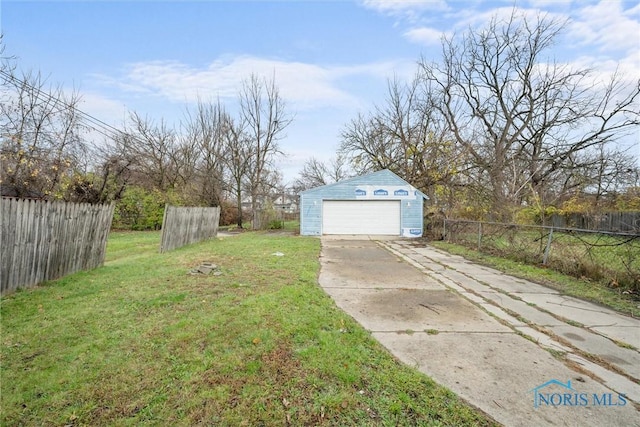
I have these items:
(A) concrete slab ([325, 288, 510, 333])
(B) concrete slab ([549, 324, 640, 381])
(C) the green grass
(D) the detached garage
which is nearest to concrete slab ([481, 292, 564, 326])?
(B) concrete slab ([549, 324, 640, 381])

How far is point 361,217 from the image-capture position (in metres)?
14.6

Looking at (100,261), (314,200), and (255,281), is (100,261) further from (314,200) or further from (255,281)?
(314,200)

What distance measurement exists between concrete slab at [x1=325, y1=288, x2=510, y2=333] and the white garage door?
9671 mm

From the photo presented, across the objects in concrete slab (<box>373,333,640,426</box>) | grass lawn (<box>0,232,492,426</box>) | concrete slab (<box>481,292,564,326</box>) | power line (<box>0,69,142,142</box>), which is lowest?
concrete slab (<box>481,292,564,326</box>)

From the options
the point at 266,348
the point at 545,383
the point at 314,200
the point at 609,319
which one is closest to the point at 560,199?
the point at 314,200

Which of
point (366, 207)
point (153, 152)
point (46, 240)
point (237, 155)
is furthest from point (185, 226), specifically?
point (153, 152)

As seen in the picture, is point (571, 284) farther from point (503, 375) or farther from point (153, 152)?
point (153, 152)

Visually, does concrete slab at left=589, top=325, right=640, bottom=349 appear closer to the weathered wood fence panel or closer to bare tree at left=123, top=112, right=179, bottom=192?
the weathered wood fence panel

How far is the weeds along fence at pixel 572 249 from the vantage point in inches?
196

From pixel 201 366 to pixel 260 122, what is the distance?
1916cm

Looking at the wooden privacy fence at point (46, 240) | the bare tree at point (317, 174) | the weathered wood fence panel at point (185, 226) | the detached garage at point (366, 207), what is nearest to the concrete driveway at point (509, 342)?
the wooden privacy fence at point (46, 240)

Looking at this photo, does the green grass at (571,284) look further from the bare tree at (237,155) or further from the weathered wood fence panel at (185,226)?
the bare tree at (237,155)

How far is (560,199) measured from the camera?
16.0 m

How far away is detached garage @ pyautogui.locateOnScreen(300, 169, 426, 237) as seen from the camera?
47.2ft
